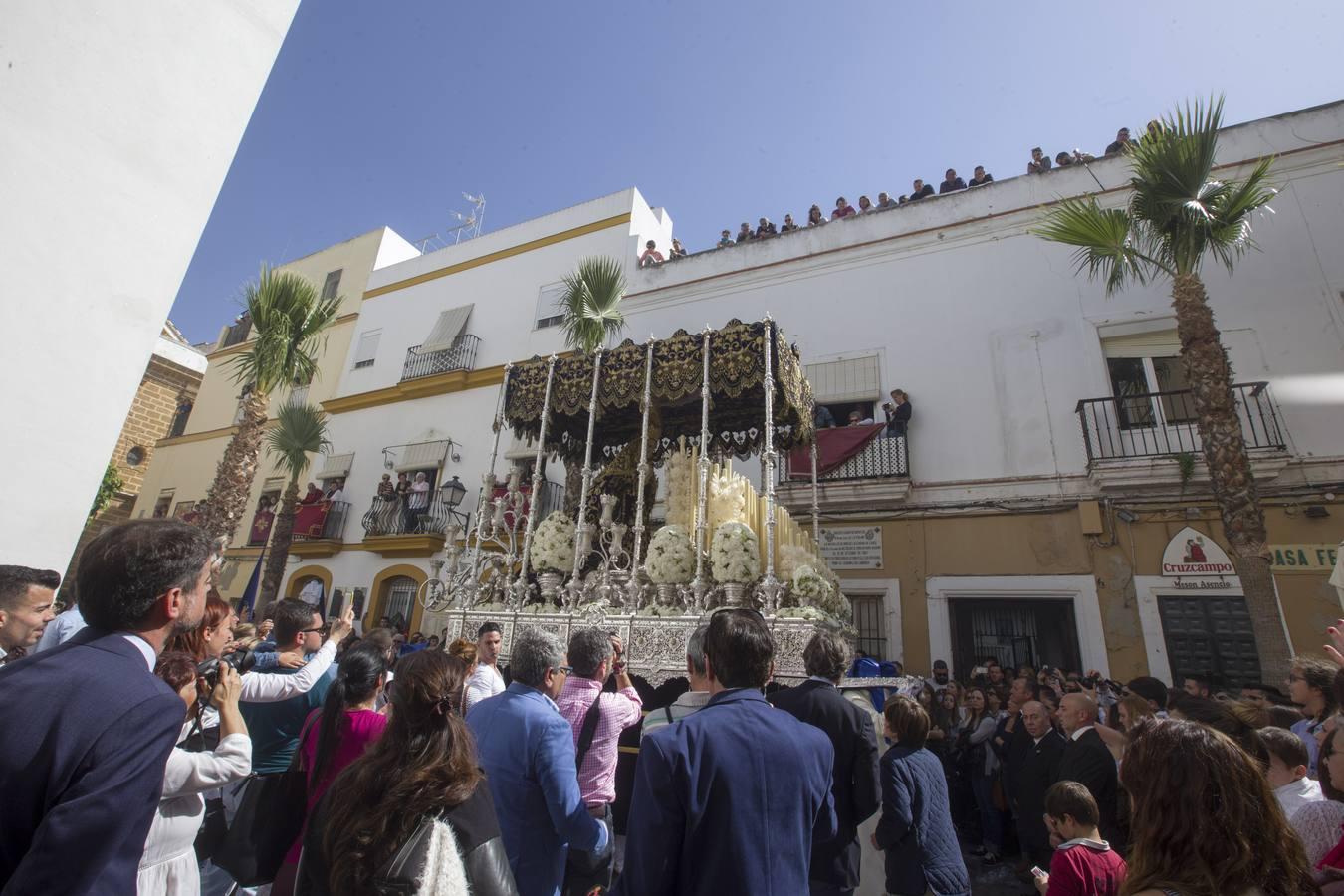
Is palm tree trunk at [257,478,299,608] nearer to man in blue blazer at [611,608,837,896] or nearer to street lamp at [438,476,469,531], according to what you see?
street lamp at [438,476,469,531]

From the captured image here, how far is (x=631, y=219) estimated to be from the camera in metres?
15.4

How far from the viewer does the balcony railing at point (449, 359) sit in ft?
52.1

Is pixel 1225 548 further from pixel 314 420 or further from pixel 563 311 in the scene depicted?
pixel 314 420

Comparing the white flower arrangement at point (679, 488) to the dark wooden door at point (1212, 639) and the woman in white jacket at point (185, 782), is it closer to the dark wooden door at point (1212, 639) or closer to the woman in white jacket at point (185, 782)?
the woman in white jacket at point (185, 782)

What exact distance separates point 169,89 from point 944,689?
323 inches

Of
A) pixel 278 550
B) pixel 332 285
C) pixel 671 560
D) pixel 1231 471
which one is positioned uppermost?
pixel 332 285

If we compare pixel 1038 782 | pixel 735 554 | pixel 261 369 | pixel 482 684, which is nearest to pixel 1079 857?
pixel 1038 782

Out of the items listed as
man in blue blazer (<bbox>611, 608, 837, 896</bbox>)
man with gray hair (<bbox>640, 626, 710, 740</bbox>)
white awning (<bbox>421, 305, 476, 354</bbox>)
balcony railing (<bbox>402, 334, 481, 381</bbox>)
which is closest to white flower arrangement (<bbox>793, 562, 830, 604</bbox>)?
man with gray hair (<bbox>640, 626, 710, 740</bbox>)

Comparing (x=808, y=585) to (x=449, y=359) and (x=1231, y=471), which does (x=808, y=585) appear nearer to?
(x=1231, y=471)

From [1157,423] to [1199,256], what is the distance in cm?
245

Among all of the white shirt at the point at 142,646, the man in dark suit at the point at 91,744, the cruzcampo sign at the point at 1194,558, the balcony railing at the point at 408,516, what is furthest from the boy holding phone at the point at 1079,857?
the balcony railing at the point at 408,516

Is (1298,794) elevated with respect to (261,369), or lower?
lower

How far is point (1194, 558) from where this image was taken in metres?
8.43

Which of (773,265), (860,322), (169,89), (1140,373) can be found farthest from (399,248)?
(1140,373)
